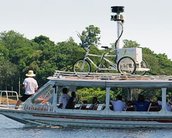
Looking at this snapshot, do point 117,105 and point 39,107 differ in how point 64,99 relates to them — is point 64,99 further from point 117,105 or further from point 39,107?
point 117,105

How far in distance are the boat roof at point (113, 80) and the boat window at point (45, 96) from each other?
0.54 m

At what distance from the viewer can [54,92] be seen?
101 feet

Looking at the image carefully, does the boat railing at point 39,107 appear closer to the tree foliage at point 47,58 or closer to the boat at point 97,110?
the boat at point 97,110

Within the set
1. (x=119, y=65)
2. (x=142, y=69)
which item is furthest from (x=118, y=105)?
(x=142, y=69)

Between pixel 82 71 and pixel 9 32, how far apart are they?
391 feet

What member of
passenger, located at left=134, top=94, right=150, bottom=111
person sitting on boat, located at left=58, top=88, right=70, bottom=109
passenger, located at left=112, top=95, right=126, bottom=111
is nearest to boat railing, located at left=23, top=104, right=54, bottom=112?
person sitting on boat, located at left=58, top=88, right=70, bottom=109

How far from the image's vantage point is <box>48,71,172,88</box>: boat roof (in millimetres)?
29953

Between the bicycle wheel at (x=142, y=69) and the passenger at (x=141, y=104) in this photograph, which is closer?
the passenger at (x=141, y=104)

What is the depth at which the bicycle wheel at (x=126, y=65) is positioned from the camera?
31.0 metres

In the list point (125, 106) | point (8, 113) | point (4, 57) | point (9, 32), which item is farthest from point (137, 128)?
point (9, 32)

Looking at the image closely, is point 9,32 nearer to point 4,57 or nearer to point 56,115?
point 4,57

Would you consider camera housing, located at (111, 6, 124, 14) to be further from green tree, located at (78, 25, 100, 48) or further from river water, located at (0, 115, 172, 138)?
green tree, located at (78, 25, 100, 48)

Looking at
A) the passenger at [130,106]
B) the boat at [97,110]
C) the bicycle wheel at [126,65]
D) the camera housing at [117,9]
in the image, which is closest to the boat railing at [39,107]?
the boat at [97,110]

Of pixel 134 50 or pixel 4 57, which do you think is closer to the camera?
pixel 134 50
